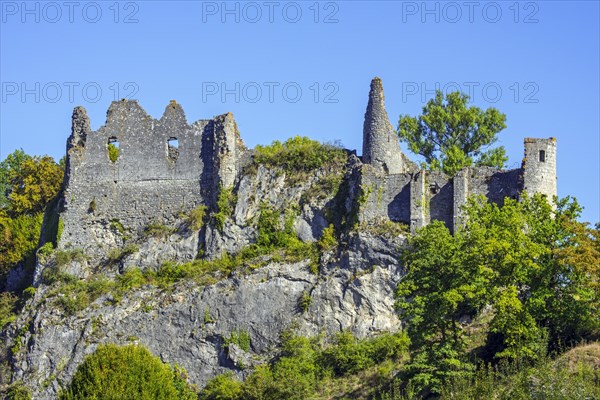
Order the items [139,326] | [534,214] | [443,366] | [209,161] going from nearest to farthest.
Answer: [443,366], [534,214], [139,326], [209,161]

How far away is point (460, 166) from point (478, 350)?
14.9 meters

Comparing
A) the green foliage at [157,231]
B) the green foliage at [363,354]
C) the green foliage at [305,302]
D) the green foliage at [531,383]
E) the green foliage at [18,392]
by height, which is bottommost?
the green foliage at [18,392]

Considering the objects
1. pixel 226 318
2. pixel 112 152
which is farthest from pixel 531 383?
pixel 112 152

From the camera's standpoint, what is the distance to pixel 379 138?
62.4 meters

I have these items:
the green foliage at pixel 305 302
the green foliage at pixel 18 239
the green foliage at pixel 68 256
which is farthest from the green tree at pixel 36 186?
the green foliage at pixel 305 302

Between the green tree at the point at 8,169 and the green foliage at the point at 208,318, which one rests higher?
the green tree at the point at 8,169

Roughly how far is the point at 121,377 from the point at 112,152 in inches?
545

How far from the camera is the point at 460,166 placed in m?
67.3

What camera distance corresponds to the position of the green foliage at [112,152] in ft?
216

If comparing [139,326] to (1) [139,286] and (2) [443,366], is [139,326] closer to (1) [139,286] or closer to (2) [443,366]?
(1) [139,286]

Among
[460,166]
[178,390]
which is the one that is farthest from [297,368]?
[460,166]

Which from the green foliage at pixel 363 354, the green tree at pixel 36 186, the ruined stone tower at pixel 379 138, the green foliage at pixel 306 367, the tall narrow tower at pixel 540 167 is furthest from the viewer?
the green tree at pixel 36 186

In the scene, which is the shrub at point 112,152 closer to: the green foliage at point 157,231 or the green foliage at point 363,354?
the green foliage at point 157,231

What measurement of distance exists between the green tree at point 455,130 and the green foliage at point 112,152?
13475 mm
